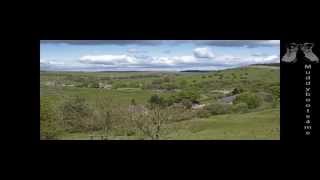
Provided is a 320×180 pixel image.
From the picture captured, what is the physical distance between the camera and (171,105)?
8.87 m

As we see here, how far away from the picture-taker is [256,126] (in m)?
8.83

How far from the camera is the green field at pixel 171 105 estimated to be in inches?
347

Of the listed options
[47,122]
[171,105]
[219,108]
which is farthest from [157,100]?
[47,122]

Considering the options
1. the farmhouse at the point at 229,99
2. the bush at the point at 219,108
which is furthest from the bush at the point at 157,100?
the farmhouse at the point at 229,99

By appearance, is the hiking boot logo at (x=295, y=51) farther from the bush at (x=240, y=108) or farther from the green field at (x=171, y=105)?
the bush at (x=240, y=108)

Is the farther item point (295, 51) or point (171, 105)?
point (171, 105)

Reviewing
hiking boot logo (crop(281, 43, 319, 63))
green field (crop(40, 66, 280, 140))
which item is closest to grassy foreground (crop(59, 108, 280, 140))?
green field (crop(40, 66, 280, 140))

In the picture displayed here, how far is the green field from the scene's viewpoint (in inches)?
Answer: 347

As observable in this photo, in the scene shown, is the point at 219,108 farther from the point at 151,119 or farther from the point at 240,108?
the point at 151,119

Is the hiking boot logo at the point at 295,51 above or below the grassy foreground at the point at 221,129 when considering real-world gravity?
above

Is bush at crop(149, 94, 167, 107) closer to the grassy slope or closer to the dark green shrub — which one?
the grassy slope

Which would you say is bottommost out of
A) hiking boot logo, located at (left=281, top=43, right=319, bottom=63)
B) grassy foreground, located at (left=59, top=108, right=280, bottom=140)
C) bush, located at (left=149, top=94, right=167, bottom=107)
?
grassy foreground, located at (left=59, top=108, right=280, bottom=140)
